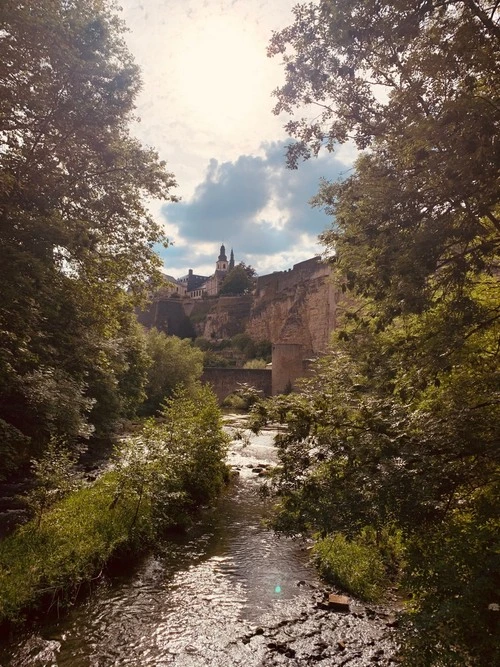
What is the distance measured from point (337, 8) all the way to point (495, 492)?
220 inches

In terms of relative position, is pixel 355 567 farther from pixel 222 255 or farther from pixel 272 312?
pixel 222 255

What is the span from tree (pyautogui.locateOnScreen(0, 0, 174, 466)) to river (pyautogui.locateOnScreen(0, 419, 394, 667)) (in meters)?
3.41

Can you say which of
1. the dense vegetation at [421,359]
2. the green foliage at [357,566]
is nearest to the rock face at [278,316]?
the green foliage at [357,566]

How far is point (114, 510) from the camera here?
358 inches

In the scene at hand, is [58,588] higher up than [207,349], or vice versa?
[207,349]

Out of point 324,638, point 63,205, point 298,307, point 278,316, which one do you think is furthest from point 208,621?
point 278,316

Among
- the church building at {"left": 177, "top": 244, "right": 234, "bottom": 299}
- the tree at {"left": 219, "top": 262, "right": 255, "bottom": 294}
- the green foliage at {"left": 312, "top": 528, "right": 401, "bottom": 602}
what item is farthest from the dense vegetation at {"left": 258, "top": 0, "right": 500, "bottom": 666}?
the church building at {"left": 177, "top": 244, "right": 234, "bottom": 299}

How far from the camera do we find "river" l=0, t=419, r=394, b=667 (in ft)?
18.2

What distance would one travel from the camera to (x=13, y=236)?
8.16 metres

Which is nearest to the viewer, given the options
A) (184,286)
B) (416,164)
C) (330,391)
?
(416,164)

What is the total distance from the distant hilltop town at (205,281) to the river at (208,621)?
9496cm

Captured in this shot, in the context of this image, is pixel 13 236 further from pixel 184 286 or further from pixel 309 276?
pixel 184 286

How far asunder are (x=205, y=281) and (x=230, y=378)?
284 ft

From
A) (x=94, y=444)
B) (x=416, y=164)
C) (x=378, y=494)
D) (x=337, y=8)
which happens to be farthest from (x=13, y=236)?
(x=94, y=444)
